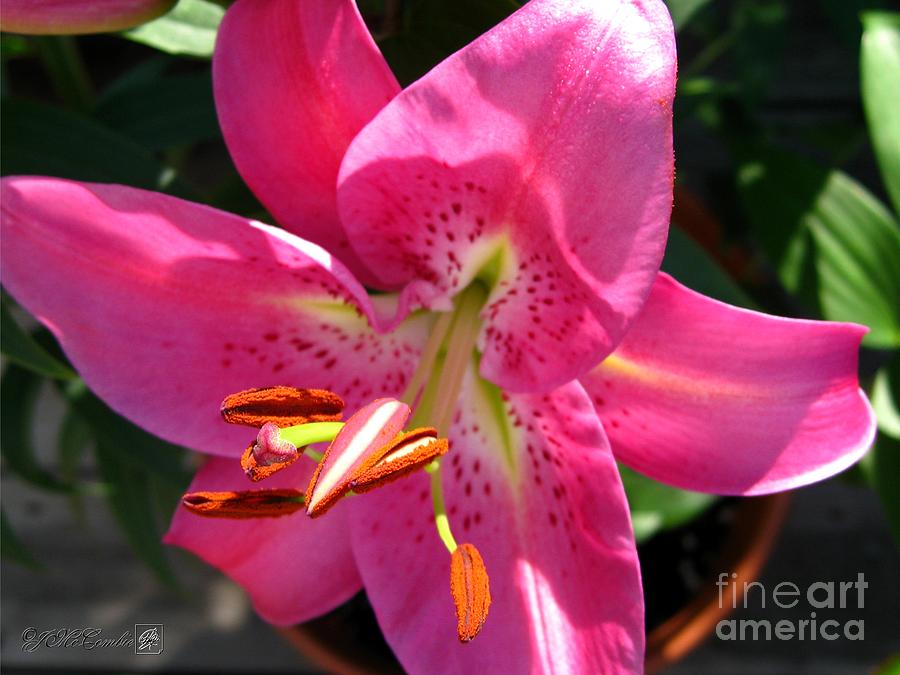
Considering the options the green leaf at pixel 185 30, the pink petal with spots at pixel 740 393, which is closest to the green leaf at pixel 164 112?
the green leaf at pixel 185 30

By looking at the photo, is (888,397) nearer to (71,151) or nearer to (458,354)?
(458,354)

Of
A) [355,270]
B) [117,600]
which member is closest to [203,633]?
[117,600]

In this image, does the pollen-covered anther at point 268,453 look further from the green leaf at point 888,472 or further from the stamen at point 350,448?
the green leaf at point 888,472

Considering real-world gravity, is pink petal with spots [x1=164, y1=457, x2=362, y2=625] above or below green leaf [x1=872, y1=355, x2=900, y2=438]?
below

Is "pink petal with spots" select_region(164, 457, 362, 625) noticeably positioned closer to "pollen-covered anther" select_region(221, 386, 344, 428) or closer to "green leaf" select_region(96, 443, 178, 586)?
"pollen-covered anther" select_region(221, 386, 344, 428)

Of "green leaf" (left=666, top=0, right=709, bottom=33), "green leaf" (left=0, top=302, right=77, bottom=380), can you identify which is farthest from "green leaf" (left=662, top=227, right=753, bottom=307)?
"green leaf" (left=0, top=302, right=77, bottom=380)

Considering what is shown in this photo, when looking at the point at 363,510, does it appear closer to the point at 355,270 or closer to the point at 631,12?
the point at 355,270
